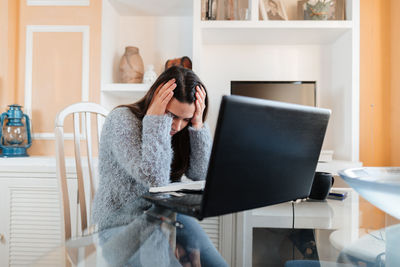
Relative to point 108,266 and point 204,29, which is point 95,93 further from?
point 108,266

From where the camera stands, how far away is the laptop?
0.41 m

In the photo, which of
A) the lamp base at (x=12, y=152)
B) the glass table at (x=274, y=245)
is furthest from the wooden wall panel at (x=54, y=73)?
the glass table at (x=274, y=245)

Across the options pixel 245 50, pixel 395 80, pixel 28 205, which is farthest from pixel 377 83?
pixel 28 205

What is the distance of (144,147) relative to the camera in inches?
39.6

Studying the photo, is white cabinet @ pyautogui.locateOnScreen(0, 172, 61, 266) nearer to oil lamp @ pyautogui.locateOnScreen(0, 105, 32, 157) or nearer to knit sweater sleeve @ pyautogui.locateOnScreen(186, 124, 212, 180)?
oil lamp @ pyautogui.locateOnScreen(0, 105, 32, 157)

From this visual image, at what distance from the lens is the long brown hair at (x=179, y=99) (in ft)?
3.46

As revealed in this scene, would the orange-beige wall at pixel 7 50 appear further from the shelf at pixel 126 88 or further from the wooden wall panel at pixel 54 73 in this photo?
the shelf at pixel 126 88

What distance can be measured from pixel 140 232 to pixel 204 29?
1622mm

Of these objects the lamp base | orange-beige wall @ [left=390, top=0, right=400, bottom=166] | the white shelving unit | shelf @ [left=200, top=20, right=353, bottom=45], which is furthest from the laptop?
the lamp base

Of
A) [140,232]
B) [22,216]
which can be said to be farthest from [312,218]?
[22,216]

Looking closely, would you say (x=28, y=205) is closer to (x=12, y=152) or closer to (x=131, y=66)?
(x=12, y=152)

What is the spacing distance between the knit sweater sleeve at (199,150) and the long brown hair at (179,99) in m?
0.04

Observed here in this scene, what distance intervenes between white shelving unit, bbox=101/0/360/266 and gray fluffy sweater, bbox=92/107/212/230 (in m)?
0.94

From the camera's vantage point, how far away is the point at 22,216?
66.6 inches
